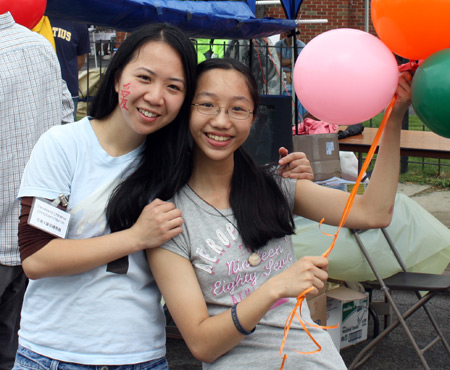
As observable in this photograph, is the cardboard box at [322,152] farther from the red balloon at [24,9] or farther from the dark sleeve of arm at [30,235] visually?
the dark sleeve of arm at [30,235]

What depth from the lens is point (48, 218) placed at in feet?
5.65

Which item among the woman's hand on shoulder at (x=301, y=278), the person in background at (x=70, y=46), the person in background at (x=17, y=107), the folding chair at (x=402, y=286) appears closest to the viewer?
the woman's hand on shoulder at (x=301, y=278)

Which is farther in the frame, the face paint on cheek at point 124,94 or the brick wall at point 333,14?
the brick wall at point 333,14

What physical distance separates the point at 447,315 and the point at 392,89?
10.1 feet

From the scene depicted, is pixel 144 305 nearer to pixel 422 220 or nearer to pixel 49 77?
pixel 49 77

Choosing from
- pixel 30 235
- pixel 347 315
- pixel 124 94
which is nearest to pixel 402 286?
pixel 347 315

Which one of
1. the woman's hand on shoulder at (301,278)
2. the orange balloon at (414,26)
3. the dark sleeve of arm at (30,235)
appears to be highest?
the orange balloon at (414,26)

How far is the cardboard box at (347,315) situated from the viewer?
3822 mm

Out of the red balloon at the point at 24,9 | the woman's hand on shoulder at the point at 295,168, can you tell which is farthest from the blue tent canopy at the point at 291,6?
the woman's hand on shoulder at the point at 295,168

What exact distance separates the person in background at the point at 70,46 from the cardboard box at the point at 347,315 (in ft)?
9.96

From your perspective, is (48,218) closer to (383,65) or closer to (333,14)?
(383,65)

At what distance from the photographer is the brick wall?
564 inches

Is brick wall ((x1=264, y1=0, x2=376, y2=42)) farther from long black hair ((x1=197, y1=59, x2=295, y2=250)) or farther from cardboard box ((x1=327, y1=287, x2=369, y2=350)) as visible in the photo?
long black hair ((x1=197, y1=59, x2=295, y2=250))

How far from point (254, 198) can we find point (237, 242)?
7.4 inches
